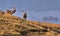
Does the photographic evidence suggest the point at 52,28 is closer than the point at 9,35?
No

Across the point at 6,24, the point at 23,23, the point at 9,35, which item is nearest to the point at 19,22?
the point at 23,23

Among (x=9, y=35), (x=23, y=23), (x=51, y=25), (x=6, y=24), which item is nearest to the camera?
(x=9, y=35)

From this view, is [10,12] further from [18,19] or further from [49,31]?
[49,31]

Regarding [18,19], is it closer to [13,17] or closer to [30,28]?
[13,17]

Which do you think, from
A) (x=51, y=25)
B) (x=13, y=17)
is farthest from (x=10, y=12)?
(x=51, y=25)

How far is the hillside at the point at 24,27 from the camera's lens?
35.7 m

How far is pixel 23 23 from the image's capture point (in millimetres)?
39688

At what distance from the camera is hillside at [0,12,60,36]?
35669mm

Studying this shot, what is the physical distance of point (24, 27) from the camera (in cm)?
3769

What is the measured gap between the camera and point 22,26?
124 feet

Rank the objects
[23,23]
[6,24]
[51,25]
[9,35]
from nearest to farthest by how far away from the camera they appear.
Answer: [9,35] → [6,24] → [23,23] → [51,25]

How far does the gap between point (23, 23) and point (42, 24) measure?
10.0 feet

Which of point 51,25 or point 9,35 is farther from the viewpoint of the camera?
point 51,25

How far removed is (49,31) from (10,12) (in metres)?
7.95
